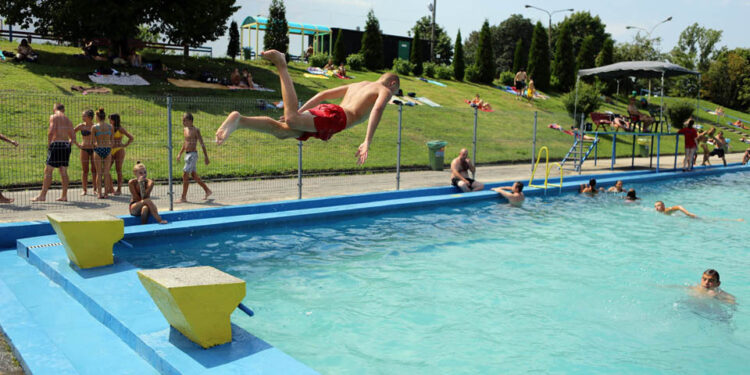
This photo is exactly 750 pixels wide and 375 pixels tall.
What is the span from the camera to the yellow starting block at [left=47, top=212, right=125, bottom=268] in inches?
255

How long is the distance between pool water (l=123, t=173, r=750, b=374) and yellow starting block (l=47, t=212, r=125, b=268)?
4.13ft

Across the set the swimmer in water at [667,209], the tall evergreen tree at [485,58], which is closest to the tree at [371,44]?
the tall evergreen tree at [485,58]

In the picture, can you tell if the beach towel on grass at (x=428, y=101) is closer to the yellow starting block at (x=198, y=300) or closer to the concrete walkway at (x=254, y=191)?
the concrete walkway at (x=254, y=191)

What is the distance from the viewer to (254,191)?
12898 mm

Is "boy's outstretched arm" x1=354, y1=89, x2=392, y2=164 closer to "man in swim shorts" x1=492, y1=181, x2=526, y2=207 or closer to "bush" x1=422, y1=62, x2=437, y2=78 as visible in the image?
"man in swim shorts" x1=492, y1=181, x2=526, y2=207

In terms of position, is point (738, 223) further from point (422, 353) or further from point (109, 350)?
point (109, 350)

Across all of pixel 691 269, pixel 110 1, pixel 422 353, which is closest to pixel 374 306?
pixel 422 353

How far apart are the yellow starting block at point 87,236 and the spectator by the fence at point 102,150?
4736mm

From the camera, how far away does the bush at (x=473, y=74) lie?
1600 inches

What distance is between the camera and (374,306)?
22.9 ft

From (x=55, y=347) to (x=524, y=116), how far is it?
2708 cm

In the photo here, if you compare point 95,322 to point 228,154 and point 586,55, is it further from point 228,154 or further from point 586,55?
point 586,55

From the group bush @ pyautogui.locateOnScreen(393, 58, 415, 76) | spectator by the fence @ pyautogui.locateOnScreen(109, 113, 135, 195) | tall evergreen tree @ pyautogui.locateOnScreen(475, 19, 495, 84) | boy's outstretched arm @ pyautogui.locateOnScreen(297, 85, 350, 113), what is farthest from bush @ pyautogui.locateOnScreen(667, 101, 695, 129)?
boy's outstretched arm @ pyautogui.locateOnScreen(297, 85, 350, 113)

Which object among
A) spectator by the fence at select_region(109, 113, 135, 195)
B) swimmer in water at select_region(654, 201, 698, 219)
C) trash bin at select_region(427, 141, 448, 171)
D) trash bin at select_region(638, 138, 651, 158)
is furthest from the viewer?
trash bin at select_region(638, 138, 651, 158)
